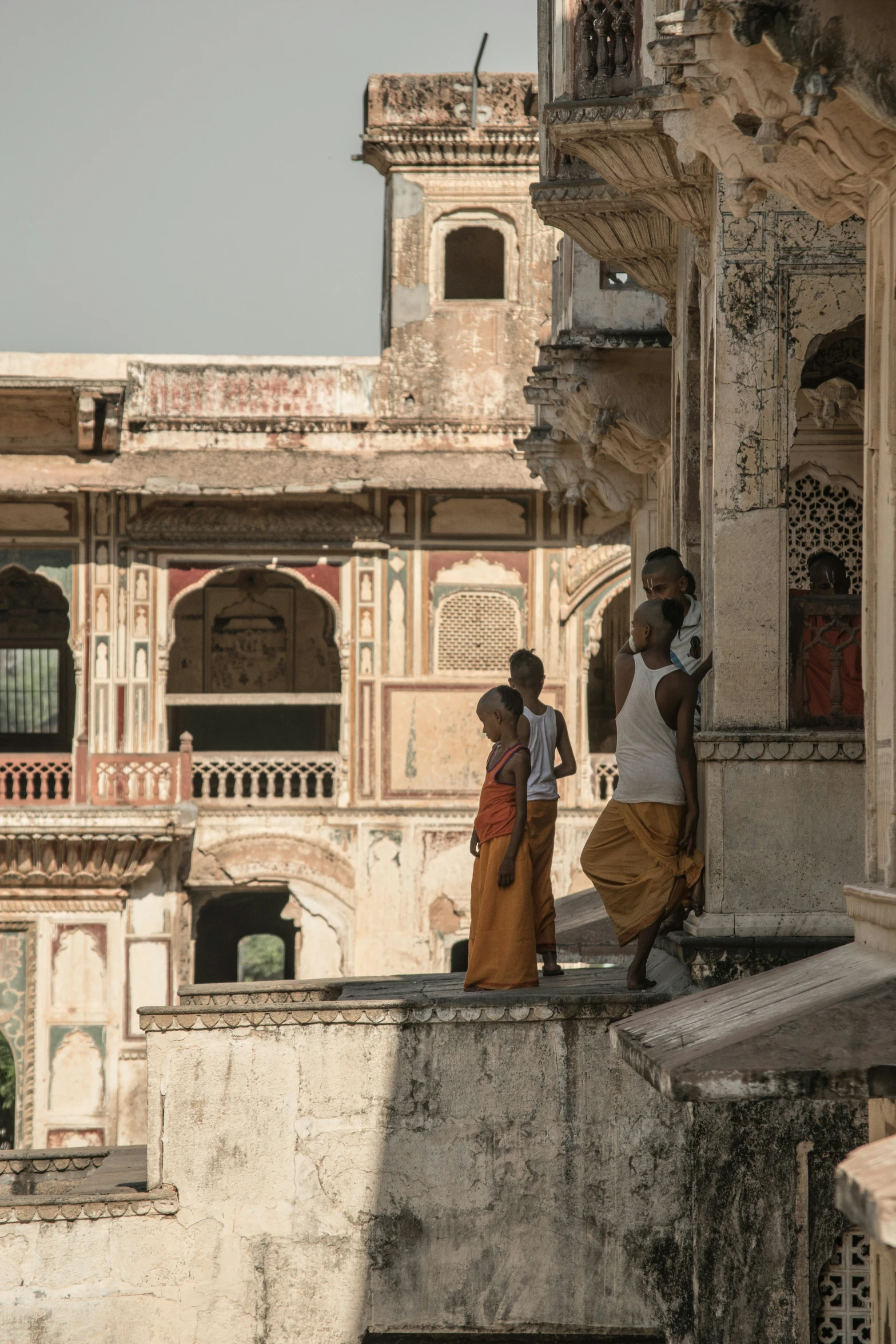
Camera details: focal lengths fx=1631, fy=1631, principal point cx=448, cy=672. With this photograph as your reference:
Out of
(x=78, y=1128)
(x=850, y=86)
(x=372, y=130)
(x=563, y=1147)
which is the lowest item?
(x=78, y=1128)

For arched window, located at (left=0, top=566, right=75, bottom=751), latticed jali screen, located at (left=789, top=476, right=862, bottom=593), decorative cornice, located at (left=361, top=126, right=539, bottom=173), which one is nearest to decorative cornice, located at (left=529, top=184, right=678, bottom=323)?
latticed jali screen, located at (left=789, top=476, right=862, bottom=593)

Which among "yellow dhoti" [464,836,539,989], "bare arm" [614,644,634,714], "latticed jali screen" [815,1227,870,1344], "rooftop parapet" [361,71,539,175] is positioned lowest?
"latticed jali screen" [815,1227,870,1344]

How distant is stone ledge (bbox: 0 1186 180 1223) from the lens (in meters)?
5.32

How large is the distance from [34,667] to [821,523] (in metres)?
14.8

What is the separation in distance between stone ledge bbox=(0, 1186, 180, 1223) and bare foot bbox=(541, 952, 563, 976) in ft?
5.90

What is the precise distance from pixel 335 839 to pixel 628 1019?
11.7m

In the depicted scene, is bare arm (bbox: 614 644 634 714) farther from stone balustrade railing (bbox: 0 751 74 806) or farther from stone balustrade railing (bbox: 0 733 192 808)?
stone balustrade railing (bbox: 0 751 74 806)

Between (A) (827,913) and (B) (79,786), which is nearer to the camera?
(A) (827,913)

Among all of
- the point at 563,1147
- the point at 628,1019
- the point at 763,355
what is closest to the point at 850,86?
the point at 628,1019

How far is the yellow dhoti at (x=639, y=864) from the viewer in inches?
223

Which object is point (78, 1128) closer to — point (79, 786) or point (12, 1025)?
point (12, 1025)

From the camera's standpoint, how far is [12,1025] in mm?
14992

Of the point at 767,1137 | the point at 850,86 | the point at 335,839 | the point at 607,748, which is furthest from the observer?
the point at 607,748

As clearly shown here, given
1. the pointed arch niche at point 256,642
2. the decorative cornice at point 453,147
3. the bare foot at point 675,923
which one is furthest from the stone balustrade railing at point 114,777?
the bare foot at point 675,923
